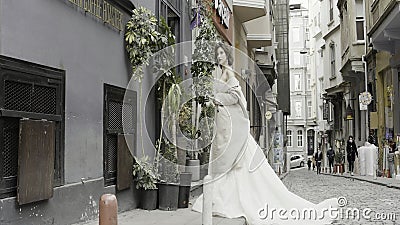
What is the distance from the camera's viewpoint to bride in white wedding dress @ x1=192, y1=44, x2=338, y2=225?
8.63 meters

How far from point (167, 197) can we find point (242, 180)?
48.6 inches

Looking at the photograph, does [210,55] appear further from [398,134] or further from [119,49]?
[398,134]

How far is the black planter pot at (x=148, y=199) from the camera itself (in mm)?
9469

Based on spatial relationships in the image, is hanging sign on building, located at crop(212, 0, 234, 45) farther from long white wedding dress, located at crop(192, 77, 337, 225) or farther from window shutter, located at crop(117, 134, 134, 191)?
window shutter, located at crop(117, 134, 134, 191)

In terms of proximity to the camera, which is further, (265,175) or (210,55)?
(210,55)

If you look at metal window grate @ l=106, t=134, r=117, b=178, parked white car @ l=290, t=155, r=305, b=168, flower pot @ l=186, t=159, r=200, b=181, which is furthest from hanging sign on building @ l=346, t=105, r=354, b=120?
metal window grate @ l=106, t=134, r=117, b=178

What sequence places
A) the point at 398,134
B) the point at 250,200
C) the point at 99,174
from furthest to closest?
the point at 398,134 < the point at 250,200 < the point at 99,174

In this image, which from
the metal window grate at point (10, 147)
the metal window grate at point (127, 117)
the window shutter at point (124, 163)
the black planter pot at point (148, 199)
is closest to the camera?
the metal window grate at point (10, 147)

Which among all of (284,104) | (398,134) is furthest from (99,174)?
(284,104)

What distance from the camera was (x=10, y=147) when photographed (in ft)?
19.4

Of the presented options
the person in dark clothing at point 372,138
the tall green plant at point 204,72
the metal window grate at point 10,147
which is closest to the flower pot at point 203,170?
the tall green plant at point 204,72

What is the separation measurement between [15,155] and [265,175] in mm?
4156

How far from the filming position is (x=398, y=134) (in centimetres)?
2252

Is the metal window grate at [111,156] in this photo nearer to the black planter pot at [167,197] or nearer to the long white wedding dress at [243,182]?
the black planter pot at [167,197]
